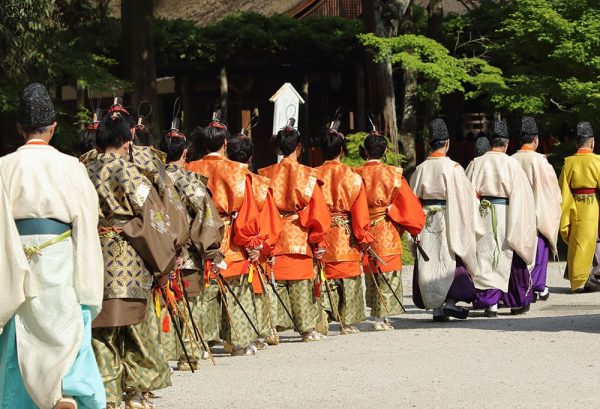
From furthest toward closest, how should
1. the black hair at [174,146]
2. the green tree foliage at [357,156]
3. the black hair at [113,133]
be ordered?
the green tree foliage at [357,156], the black hair at [174,146], the black hair at [113,133]

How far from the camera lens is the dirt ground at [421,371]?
307 inches

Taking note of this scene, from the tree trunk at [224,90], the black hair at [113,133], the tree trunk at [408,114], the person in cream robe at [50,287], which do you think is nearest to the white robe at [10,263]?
the person in cream robe at [50,287]

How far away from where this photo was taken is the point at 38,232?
6375 mm

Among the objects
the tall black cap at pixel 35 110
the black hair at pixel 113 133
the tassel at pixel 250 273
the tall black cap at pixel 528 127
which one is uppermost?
the tall black cap at pixel 35 110

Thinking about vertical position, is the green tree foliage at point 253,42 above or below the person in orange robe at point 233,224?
above

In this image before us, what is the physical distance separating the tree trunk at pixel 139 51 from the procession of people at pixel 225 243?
768 centimetres

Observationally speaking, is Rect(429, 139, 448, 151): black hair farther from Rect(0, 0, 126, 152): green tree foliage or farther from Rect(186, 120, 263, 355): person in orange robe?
Rect(0, 0, 126, 152): green tree foliage

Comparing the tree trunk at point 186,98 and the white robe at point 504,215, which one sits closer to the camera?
the white robe at point 504,215

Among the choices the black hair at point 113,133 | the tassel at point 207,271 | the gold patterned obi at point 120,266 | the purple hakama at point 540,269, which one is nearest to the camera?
the gold patterned obi at point 120,266

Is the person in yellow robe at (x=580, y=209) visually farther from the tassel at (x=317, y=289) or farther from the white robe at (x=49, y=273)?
the white robe at (x=49, y=273)

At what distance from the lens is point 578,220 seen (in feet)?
48.1

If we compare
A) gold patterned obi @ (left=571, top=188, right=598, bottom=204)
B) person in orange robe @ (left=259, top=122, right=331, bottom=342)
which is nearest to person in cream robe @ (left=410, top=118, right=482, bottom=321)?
person in orange robe @ (left=259, top=122, right=331, bottom=342)

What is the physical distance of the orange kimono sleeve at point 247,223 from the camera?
34.4 ft

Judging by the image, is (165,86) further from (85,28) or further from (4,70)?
(4,70)
